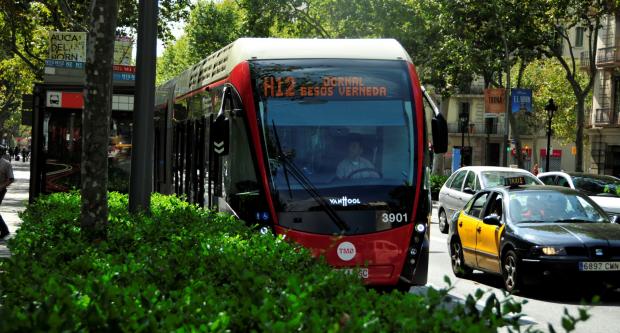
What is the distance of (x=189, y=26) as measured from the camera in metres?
63.8

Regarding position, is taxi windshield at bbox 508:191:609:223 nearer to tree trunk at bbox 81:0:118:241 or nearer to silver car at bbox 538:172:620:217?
silver car at bbox 538:172:620:217

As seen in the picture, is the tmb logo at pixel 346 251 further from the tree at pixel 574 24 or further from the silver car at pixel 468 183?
the tree at pixel 574 24

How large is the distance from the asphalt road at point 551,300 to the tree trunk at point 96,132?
3460 mm

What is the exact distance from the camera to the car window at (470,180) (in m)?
23.2

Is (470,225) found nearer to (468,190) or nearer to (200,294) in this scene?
(468,190)

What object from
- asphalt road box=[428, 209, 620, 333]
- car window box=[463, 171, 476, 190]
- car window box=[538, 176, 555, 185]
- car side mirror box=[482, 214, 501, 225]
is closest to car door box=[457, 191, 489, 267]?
asphalt road box=[428, 209, 620, 333]

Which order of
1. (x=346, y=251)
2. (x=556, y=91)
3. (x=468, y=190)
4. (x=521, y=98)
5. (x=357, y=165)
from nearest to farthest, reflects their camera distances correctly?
(x=346, y=251) < (x=357, y=165) < (x=468, y=190) < (x=521, y=98) < (x=556, y=91)

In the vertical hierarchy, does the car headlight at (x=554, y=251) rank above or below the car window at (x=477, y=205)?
below

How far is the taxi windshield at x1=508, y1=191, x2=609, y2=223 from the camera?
13.5m

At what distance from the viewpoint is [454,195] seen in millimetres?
23734

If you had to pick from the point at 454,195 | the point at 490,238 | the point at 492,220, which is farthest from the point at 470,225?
the point at 454,195

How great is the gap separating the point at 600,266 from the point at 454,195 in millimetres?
11474

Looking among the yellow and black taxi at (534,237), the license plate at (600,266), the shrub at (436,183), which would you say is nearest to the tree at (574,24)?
the shrub at (436,183)

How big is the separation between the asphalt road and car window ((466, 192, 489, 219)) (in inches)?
38.3
